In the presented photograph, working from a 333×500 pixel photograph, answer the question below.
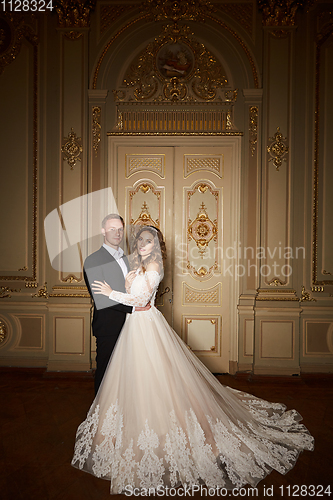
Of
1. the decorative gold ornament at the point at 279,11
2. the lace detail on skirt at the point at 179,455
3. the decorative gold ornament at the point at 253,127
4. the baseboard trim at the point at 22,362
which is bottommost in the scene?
the baseboard trim at the point at 22,362

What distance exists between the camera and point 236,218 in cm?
389

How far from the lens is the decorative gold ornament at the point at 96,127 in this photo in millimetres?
3896

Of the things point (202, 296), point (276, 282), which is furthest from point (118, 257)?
point (276, 282)

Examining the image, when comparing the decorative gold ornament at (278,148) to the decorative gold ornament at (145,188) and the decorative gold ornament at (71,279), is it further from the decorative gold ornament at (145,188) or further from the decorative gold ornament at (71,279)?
the decorative gold ornament at (71,279)

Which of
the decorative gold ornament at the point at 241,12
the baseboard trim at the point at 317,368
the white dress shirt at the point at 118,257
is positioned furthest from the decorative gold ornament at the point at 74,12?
the baseboard trim at the point at 317,368

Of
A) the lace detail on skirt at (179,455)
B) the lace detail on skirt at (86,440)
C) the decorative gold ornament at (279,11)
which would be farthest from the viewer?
the decorative gold ornament at (279,11)

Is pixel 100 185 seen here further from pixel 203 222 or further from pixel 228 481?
pixel 228 481

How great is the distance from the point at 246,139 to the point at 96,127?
1.78 m

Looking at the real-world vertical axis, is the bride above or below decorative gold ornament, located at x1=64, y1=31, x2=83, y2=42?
below

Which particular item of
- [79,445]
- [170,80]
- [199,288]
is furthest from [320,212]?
[79,445]

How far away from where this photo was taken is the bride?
1.91 metres

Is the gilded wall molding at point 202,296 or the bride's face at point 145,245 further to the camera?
the gilded wall molding at point 202,296

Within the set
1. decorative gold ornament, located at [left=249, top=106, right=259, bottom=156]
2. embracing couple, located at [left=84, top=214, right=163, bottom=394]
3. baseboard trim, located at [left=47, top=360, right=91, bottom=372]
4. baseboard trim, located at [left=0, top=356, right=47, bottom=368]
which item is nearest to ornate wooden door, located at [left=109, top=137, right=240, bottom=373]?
decorative gold ornament, located at [left=249, top=106, right=259, bottom=156]

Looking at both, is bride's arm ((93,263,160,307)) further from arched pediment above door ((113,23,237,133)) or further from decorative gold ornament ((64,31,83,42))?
decorative gold ornament ((64,31,83,42))
